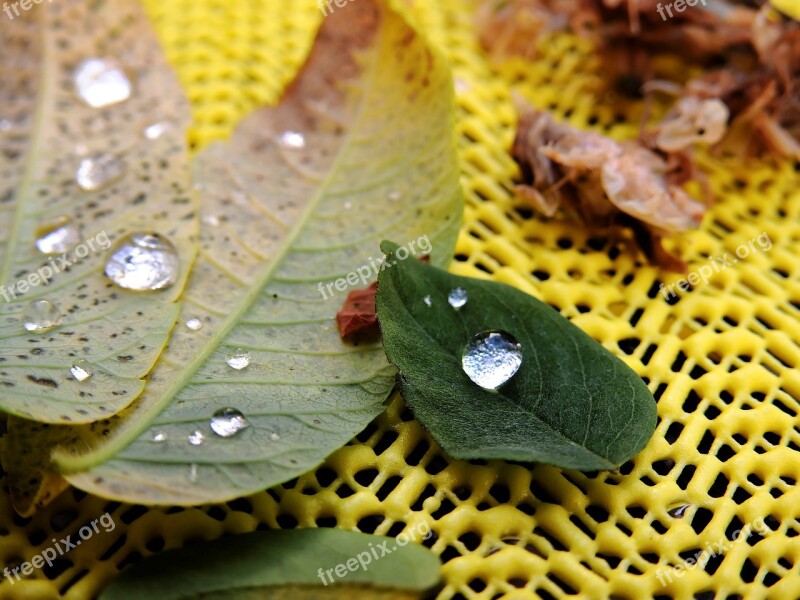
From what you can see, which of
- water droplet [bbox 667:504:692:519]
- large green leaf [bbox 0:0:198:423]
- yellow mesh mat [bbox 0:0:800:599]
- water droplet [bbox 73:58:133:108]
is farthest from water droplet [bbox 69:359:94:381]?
water droplet [bbox 667:504:692:519]

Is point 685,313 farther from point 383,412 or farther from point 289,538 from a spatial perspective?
point 289,538

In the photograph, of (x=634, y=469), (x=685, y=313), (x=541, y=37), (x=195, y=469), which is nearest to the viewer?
(x=195, y=469)

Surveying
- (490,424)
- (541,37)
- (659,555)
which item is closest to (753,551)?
(659,555)

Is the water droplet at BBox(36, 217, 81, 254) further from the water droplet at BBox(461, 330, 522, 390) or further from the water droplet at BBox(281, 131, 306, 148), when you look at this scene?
the water droplet at BBox(461, 330, 522, 390)

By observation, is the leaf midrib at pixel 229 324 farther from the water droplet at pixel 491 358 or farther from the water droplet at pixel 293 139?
the water droplet at pixel 491 358

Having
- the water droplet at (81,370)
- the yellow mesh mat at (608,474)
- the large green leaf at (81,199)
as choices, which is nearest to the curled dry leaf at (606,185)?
the yellow mesh mat at (608,474)
